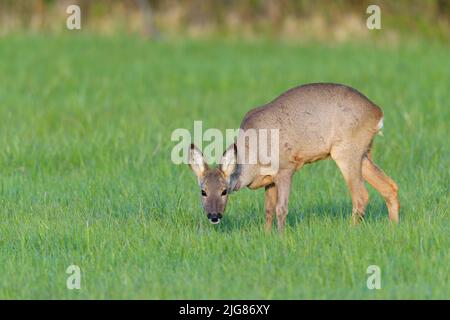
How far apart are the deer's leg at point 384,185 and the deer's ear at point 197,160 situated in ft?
5.39

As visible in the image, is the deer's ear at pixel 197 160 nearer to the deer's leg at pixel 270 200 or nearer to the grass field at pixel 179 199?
the grass field at pixel 179 199

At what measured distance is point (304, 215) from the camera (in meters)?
10.2

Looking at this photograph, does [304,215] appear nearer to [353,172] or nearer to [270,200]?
[270,200]

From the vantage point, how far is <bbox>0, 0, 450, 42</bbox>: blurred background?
3002cm

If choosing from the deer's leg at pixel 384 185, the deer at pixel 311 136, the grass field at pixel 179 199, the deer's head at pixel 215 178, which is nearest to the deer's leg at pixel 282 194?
the deer at pixel 311 136

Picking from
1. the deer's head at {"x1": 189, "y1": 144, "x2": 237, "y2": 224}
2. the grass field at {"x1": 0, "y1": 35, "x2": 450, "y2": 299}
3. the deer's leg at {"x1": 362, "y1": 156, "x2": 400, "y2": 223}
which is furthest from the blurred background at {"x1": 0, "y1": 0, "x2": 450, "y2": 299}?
the deer's head at {"x1": 189, "y1": 144, "x2": 237, "y2": 224}

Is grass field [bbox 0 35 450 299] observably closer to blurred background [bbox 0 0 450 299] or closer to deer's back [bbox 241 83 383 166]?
blurred background [bbox 0 0 450 299]

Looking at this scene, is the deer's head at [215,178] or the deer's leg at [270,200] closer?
the deer's head at [215,178]

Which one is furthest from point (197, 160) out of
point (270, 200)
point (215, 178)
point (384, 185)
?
point (384, 185)

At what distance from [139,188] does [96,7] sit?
2172 centimetres

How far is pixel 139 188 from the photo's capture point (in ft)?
37.7

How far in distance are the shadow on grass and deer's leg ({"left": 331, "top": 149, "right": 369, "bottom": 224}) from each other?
0.14m

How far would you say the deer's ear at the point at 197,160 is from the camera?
9.28 metres
